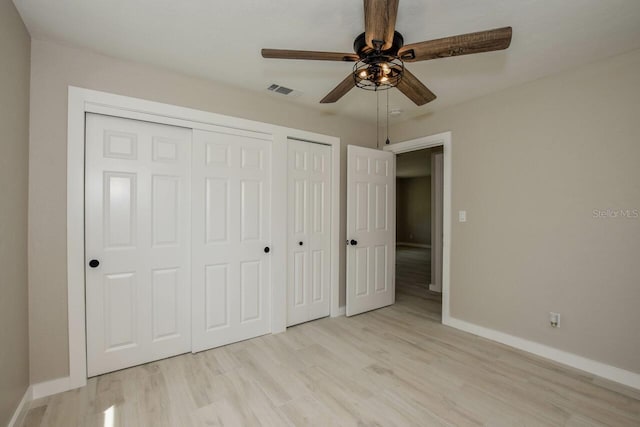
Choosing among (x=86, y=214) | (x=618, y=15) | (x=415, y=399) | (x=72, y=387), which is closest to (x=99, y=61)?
(x=86, y=214)

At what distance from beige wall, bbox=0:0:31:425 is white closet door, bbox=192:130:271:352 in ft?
3.61

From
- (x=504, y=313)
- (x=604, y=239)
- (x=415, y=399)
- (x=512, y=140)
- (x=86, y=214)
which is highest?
(x=512, y=140)

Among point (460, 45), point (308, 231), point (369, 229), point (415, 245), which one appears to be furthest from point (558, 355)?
point (415, 245)

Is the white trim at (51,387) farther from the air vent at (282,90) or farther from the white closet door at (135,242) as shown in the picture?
the air vent at (282,90)

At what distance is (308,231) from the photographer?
11.0 ft

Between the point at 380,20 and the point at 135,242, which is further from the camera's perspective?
the point at 135,242

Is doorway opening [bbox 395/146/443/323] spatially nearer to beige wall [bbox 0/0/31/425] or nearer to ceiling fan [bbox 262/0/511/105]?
ceiling fan [bbox 262/0/511/105]

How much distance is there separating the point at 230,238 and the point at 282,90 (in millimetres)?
1617

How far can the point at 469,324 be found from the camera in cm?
313

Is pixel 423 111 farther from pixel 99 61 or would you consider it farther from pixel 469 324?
pixel 99 61

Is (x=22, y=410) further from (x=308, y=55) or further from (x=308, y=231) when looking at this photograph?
(x=308, y=55)

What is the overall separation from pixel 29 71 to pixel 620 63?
446cm

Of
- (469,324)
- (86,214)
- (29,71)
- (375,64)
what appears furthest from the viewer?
(469,324)

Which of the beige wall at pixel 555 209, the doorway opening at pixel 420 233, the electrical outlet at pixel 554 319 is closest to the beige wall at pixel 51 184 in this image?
the beige wall at pixel 555 209
